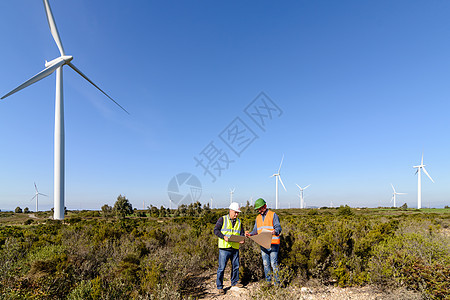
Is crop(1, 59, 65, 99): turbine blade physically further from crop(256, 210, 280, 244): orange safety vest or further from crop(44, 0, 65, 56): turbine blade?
crop(256, 210, 280, 244): orange safety vest

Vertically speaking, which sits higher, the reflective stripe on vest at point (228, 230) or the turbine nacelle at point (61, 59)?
the turbine nacelle at point (61, 59)

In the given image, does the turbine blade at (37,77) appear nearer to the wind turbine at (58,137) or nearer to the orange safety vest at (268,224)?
the wind turbine at (58,137)

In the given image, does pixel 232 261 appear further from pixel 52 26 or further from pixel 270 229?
pixel 52 26

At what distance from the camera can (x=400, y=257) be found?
4746mm

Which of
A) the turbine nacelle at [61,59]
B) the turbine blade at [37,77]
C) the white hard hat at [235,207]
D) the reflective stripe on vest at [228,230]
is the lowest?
the reflective stripe on vest at [228,230]

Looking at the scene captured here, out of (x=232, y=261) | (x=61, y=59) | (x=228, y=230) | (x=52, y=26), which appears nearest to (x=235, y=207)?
(x=228, y=230)

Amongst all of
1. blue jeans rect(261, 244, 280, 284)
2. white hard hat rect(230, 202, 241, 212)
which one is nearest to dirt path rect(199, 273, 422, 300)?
blue jeans rect(261, 244, 280, 284)

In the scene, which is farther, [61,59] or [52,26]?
[52,26]

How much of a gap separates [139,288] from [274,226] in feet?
9.84

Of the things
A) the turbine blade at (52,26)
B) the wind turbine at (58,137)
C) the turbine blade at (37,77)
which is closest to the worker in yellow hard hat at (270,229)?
the turbine blade at (37,77)

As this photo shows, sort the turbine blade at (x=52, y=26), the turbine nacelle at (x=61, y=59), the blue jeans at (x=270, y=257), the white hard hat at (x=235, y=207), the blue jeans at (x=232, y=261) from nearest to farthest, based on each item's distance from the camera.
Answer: the blue jeans at (x=270, y=257), the blue jeans at (x=232, y=261), the white hard hat at (x=235, y=207), the turbine blade at (x=52, y=26), the turbine nacelle at (x=61, y=59)

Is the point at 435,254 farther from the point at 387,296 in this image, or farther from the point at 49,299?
the point at 49,299

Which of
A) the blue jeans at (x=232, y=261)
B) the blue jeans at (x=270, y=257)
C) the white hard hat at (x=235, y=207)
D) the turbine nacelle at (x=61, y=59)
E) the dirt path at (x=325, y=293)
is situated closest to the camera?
the dirt path at (x=325, y=293)

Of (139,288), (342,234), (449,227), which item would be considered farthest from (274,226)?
(449,227)
